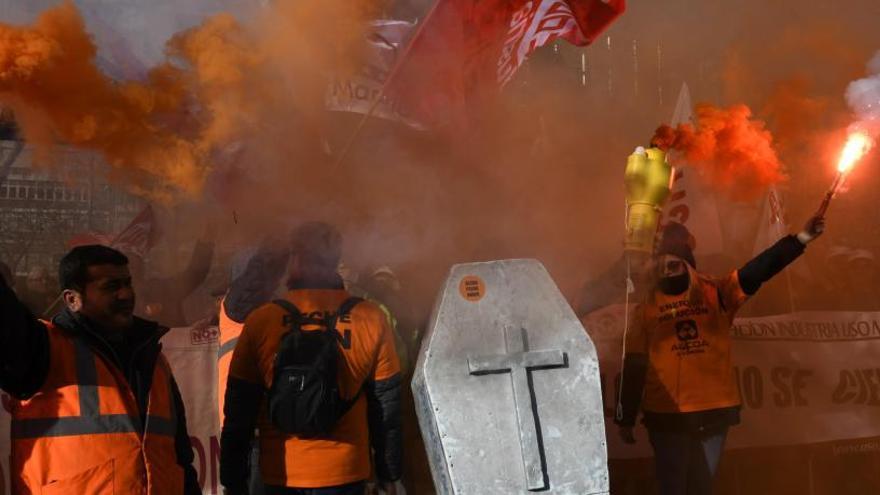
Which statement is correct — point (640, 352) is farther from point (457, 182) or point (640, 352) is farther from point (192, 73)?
point (192, 73)

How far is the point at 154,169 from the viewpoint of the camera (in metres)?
4.25

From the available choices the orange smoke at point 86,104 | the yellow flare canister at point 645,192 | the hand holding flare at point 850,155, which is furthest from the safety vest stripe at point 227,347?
the hand holding flare at point 850,155

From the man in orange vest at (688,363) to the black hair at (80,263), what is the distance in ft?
9.34

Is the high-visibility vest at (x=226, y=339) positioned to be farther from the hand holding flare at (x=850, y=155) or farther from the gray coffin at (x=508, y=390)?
the hand holding flare at (x=850, y=155)

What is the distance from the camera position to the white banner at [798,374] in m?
5.37

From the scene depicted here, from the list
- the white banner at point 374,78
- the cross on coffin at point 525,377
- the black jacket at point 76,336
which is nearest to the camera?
the black jacket at point 76,336

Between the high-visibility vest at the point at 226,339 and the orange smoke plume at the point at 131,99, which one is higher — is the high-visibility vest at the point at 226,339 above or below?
below

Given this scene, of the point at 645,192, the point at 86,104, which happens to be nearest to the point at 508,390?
the point at 645,192

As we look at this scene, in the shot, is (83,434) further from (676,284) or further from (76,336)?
(676,284)

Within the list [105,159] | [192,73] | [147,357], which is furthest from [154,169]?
[147,357]

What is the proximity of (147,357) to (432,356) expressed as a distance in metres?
1.04

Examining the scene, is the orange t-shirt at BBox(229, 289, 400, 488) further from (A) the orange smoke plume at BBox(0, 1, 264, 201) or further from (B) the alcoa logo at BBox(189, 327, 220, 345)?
(B) the alcoa logo at BBox(189, 327, 220, 345)

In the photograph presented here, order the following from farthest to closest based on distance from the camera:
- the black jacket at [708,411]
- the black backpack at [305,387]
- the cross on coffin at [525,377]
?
1. the black jacket at [708,411]
2. the black backpack at [305,387]
3. the cross on coffin at [525,377]

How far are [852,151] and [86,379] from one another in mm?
4076
